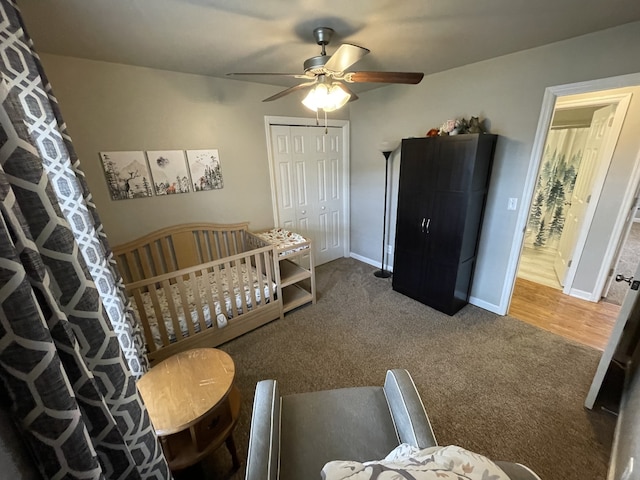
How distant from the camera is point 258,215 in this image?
10.5ft

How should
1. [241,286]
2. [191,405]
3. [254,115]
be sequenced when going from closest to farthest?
[191,405] → [241,286] → [254,115]

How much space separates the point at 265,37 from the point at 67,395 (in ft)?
6.90

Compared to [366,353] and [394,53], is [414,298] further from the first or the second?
[394,53]

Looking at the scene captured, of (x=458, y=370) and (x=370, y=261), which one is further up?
(x=370, y=261)

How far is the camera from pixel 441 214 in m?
2.56

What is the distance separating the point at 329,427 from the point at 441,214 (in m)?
2.12

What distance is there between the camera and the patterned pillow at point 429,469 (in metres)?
0.60

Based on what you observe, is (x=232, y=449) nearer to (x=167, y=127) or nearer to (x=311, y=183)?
(x=167, y=127)

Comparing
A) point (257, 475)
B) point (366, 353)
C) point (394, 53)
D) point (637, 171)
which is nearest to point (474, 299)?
point (366, 353)

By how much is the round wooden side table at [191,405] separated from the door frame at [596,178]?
3.41 metres

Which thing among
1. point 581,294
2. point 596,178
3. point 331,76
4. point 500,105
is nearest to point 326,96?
point 331,76

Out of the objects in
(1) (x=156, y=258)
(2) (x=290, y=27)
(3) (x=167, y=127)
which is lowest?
(1) (x=156, y=258)

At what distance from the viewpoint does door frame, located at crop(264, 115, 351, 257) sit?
3100 mm

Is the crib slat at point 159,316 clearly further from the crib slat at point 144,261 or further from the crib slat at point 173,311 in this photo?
the crib slat at point 144,261
